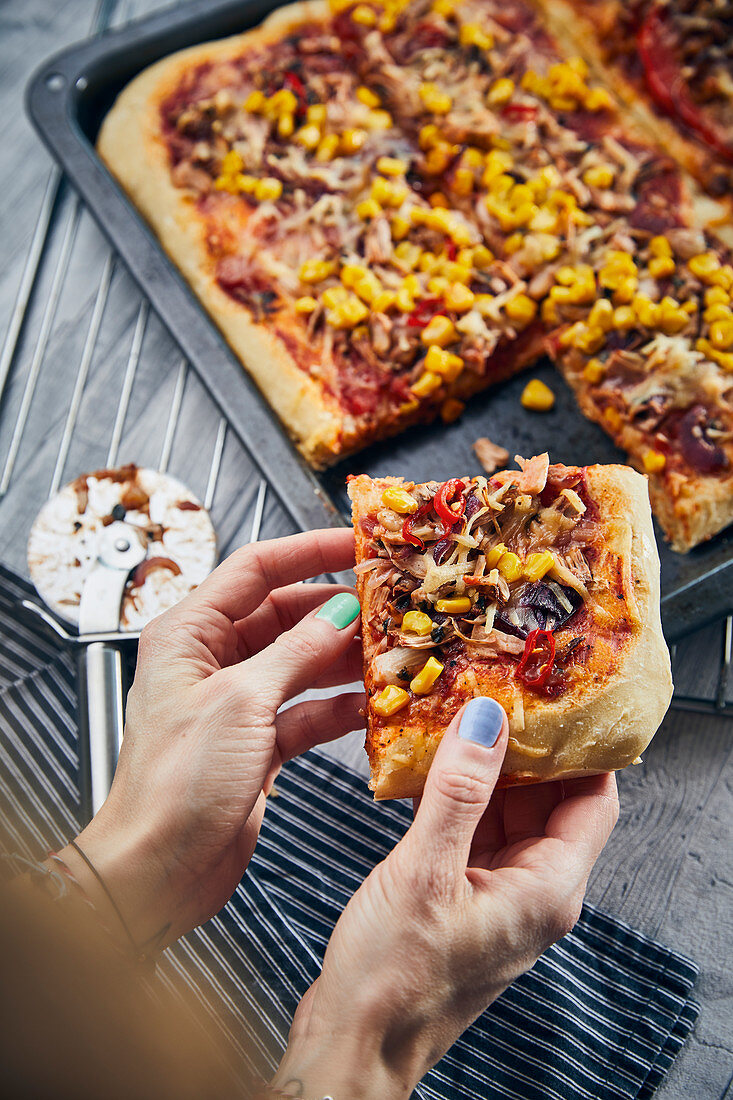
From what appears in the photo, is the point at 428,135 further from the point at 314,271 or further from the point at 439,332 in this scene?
the point at 439,332

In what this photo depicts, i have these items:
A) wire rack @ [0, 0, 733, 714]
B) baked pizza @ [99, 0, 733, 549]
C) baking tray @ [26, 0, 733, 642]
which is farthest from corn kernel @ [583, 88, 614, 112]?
wire rack @ [0, 0, 733, 714]

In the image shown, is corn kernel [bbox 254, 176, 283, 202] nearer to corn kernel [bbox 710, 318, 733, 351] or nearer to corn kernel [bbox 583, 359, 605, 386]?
corn kernel [bbox 583, 359, 605, 386]

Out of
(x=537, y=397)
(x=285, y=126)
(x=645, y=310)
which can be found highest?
(x=285, y=126)

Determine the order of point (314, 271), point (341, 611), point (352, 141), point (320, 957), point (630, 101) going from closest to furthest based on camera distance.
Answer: point (341, 611) → point (320, 957) → point (314, 271) → point (352, 141) → point (630, 101)

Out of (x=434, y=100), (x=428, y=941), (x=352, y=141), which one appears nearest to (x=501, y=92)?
(x=434, y=100)

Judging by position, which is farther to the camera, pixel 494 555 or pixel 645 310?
pixel 645 310

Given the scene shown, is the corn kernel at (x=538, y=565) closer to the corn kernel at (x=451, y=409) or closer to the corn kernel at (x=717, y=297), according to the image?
the corn kernel at (x=451, y=409)

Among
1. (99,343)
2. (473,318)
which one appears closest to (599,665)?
(473,318)
